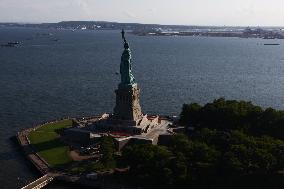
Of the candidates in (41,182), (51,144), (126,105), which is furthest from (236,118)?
(41,182)

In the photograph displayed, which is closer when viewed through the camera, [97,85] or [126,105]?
[126,105]

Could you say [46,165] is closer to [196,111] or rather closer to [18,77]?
[196,111]

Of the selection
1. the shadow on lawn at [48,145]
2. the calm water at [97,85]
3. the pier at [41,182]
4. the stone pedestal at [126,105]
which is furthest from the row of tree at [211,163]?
the shadow on lawn at [48,145]

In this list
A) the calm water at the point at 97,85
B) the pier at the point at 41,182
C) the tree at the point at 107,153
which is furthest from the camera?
the calm water at the point at 97,85

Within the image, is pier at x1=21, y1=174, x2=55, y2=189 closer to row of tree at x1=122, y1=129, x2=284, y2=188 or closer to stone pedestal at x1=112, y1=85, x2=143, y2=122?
row of tree at x1=122, y1=129, x2=284, y2=188

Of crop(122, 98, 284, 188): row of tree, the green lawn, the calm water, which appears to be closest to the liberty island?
the green lawn

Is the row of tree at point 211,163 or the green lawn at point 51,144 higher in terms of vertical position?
the row of tree at point 211,163

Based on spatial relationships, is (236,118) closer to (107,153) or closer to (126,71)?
(126,71)

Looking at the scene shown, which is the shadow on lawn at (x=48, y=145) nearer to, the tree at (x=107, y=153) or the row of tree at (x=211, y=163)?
the tree at (x=107, y=153)
